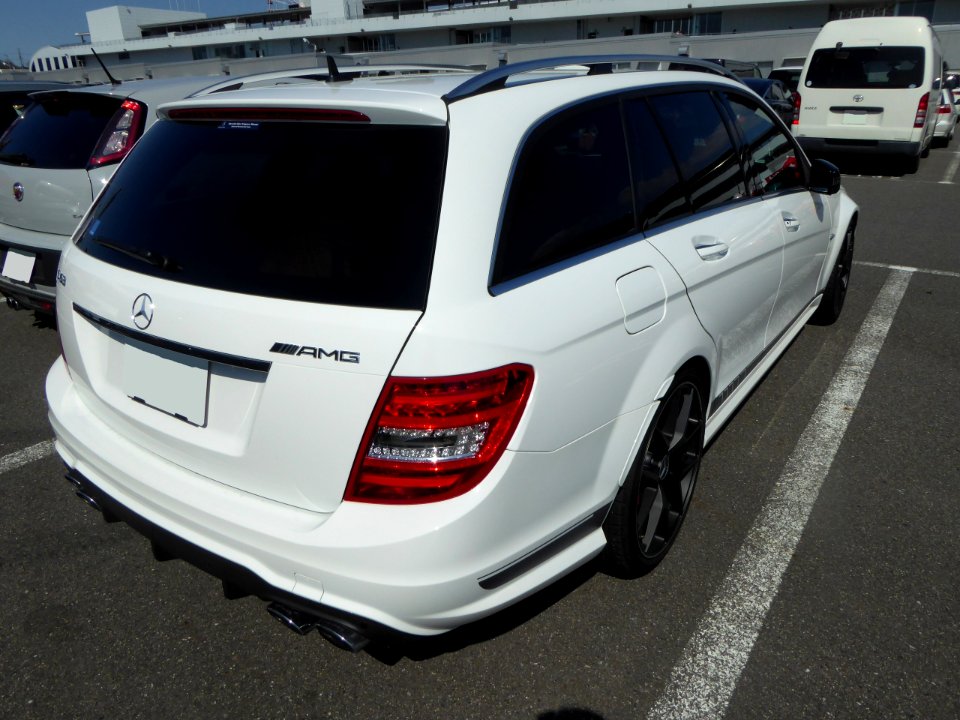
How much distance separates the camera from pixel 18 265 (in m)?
4.39

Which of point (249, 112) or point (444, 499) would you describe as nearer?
point (444, 499)

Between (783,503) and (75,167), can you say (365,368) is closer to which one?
(783,503)

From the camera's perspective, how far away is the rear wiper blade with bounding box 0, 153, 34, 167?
451cm

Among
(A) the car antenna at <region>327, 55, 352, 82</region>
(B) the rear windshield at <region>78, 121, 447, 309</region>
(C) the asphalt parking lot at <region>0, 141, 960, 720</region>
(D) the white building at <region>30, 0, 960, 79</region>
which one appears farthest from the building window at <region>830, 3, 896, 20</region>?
(B) the rear windshield at <region>78, 121, 447, 309</region>

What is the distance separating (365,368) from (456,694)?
1085 mm

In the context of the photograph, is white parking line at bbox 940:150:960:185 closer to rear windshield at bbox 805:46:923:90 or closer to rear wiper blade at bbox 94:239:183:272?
rear windshield at bbox 805:46:923:90

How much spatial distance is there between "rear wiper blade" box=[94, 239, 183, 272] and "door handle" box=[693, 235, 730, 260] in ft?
5.63

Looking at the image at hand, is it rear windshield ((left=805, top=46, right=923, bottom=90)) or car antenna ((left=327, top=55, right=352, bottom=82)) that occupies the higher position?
car antenna ((left=327, top=55, right=352, bottom=82))

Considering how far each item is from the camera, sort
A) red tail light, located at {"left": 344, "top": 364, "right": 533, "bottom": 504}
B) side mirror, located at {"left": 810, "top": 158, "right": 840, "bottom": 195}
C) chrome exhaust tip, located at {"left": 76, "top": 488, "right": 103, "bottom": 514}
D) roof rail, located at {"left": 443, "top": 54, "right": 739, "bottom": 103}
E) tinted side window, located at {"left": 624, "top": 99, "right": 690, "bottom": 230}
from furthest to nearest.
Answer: side mirror, located at {"left": 810, "top": 158, "right": 840, "bottom": 195} → tinted side window, located at {"left": 624, "top": 99, "right": 690, "bottom": 230} → chrome exhaust tip, located at {"left": 76, "top": 488, "right": 103, "bottom": 514} → roof rail, located at {"left": 443, "top": 54, "right": 739, "bottom": 103} → red tail light, located at {"left": 344, "top": 364, "right": 533, "bottom": 504}

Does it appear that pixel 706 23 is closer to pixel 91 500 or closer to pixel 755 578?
pixel 755 578

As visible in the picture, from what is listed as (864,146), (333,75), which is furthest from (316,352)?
(864,146)

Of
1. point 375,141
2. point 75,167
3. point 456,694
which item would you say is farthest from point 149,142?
point 75,167

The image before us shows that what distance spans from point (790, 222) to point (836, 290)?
67.4 inches

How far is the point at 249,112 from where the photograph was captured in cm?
215
